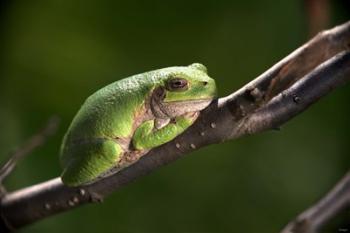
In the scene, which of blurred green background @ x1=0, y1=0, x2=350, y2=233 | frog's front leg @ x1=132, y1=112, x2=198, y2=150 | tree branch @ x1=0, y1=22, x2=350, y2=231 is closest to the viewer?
tree branch @ x1=0, y1=22, x2=350, y2=231

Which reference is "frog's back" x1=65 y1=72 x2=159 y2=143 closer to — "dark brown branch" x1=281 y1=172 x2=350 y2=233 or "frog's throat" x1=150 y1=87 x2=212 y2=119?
"frog's throat" x1=150 y1=87 x2=212 y2=119

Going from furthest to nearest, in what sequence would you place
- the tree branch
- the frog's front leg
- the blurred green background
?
1. the blurred green background
2. the frog's front leg
3. the tree branch

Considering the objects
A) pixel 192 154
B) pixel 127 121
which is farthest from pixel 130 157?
pixel 192 154

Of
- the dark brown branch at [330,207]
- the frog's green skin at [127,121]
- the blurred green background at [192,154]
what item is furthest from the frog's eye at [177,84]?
the blurred green background at [192,154]

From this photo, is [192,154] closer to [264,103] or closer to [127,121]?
[127,121]

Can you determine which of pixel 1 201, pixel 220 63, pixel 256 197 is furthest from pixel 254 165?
pixel 1 201

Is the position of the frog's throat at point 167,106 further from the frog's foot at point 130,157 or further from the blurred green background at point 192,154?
the blurred green background at point 192,154

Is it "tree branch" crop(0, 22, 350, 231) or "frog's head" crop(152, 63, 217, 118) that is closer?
"tree branch" crop(0, 22, 350, 231)

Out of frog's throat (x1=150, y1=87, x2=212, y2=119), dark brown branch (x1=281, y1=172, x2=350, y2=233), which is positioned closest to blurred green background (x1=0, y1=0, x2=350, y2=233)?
frog's throat (x1=150, y1=87, x2=212, y2=119)
